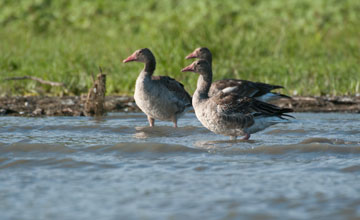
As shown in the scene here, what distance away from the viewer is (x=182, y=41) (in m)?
13.8

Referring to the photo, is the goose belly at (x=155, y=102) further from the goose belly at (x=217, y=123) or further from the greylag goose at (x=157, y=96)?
the goose belly at (x=217, y=123)

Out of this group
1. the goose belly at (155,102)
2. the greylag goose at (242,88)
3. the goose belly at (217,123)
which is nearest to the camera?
the goose belly at (217,123)

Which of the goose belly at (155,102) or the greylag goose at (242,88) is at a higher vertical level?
the greylag goose at (242,88)

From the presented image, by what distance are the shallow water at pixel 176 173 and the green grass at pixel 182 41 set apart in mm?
3200

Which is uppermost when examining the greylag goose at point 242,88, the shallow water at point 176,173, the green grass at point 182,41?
the green grass at point 182,41

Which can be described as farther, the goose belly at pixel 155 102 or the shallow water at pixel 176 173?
the goose belly at pixel 155 102

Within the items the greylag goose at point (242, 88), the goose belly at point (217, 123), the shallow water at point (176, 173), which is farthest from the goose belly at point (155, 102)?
the goose belly at point (217, 123)

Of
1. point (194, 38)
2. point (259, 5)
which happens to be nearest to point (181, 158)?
point (194, 38)

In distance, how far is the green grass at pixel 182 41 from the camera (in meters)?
12.5

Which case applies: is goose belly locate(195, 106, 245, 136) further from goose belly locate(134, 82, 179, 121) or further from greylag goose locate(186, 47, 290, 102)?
greylag goose locate(186, 47, 290, 102)

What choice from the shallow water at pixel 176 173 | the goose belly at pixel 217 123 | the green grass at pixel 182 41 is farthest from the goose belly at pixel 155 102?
the green grass at pixel 182 41

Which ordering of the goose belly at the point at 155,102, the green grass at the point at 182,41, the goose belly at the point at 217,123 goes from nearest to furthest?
the goose belly at the point at 217,123, the goose belly at the point at 155,102, the green grass at the point at 182,41

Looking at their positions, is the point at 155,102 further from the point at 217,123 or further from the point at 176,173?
the point at 176,173

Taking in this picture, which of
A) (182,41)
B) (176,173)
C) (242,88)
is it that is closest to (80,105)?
(242,88)
